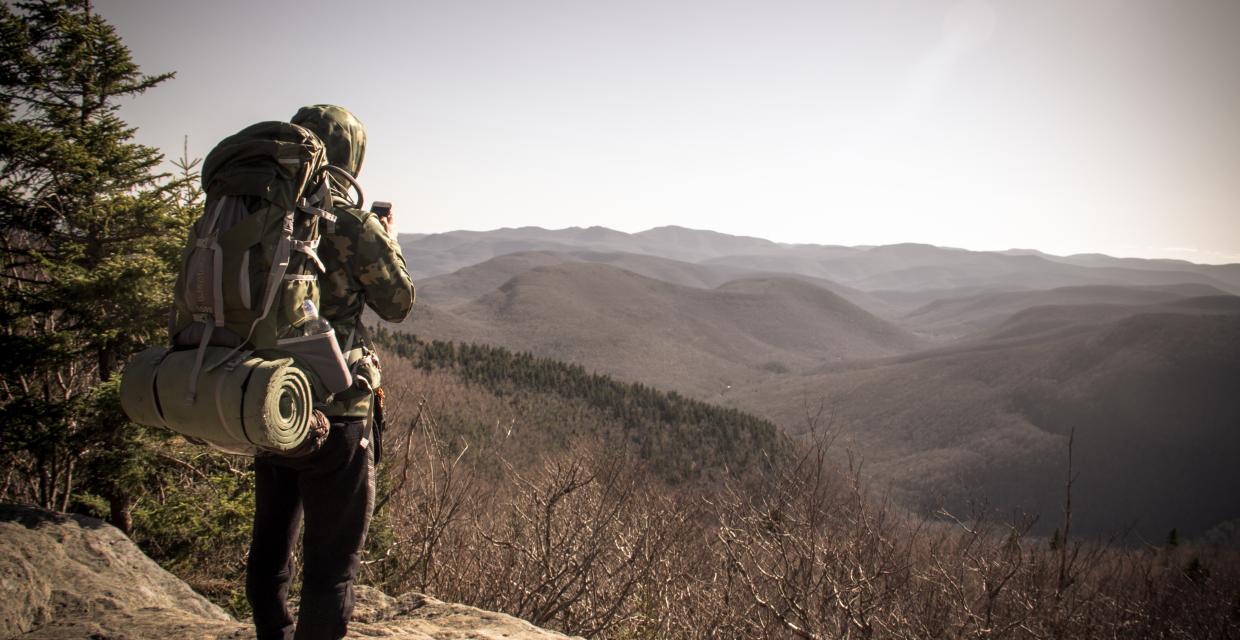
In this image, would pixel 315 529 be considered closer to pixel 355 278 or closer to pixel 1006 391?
pixel 355 278

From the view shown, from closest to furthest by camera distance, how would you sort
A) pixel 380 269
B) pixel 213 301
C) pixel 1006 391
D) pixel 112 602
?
1. pixel 213 301
2. pixel 380 269
3. pixel 112 602
4. pixel 1006 391

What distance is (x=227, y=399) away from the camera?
215 centimetres

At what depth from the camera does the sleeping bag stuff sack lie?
213 centimetres

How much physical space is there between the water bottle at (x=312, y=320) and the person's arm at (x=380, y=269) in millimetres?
216

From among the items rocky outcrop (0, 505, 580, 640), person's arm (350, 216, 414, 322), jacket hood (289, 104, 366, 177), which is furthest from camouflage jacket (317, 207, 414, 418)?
rocky outcrop (0, 505, 580, 640)

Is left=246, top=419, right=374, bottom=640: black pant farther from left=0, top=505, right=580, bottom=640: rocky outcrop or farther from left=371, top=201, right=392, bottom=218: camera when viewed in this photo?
left=371, top=201, right=392, bottom=218: camera

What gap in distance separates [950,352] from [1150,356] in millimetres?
34639

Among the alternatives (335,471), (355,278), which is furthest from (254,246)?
(335,471)

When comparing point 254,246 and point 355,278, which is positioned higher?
point 254,246

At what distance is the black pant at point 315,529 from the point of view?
102 inches

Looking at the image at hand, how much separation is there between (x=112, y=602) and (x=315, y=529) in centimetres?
235

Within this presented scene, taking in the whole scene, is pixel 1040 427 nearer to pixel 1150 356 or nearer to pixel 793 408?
pixel 1150 356

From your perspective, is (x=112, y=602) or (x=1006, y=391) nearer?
(x=112, y=602)

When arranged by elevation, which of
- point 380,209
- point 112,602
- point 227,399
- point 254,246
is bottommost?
point 112,602
